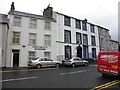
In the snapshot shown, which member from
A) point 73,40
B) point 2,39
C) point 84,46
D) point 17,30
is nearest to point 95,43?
point 84,46

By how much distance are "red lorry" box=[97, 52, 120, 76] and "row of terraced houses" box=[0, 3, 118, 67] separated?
13016 mm

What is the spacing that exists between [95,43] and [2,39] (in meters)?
21.9

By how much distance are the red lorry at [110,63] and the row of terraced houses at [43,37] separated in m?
13.0

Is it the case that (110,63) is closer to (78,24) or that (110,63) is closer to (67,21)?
(67,21)

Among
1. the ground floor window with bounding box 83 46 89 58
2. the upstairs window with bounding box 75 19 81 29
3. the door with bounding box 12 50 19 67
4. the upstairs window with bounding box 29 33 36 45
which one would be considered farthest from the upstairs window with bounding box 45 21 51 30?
the ground floor window with bounding box 83 46 89 58

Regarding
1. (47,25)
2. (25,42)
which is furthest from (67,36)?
(25,42)

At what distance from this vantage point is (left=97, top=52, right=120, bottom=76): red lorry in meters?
10.7

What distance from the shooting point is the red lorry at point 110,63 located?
10740 mm

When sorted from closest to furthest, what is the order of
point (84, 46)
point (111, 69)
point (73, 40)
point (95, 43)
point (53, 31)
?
1. point (111, 69)
2. point (53, 31)
3. point (73, 40)
4. point (84, 46)
5. point (95, 43)

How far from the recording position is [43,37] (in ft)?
78.9

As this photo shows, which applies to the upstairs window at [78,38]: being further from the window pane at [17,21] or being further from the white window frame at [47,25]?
the window pane at [17,21]

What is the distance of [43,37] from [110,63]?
583 inches

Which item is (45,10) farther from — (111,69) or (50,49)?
(111,69)

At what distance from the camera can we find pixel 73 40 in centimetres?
2830
